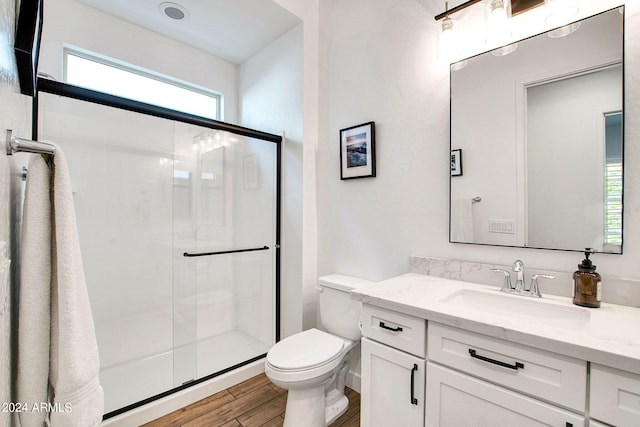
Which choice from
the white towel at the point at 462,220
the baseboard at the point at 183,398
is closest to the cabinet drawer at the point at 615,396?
the white towel at the point at 462,220

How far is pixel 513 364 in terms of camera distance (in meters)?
0.90

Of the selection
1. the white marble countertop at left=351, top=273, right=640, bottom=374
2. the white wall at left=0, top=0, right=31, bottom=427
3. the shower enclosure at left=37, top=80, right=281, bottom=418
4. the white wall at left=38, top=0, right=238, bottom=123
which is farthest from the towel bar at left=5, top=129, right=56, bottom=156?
the white wall at left=38, top=0, right=238, bottom=123

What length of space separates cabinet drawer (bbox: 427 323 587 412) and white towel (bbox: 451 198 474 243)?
2.03 feet

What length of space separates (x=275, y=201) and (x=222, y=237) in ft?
1.68

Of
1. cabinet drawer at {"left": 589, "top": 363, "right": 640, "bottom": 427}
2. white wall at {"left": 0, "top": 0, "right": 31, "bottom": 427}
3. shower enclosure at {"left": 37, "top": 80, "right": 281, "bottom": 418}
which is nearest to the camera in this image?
white wall at {"left": 0, "top": 0, "right": 31, "bottom": 427}

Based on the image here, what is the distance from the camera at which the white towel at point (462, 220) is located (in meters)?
1.49

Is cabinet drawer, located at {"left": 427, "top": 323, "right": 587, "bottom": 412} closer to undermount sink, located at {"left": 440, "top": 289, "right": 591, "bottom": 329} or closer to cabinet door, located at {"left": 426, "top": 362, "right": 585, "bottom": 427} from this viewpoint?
cabinet door, located at {"left": 426, "top": 362, "right": 585, "bottom": 427}

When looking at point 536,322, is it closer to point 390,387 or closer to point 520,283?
point 520,283

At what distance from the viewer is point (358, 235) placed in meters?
2.02

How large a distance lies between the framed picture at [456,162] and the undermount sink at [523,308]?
61cm

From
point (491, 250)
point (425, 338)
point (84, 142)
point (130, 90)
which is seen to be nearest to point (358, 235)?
point (491, 250)

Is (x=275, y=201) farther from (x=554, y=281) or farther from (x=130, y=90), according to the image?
(x=554, y=281)

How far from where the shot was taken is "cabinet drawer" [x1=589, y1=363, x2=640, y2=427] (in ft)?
2.38

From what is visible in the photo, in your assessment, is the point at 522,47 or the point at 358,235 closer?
the point at 522,47
